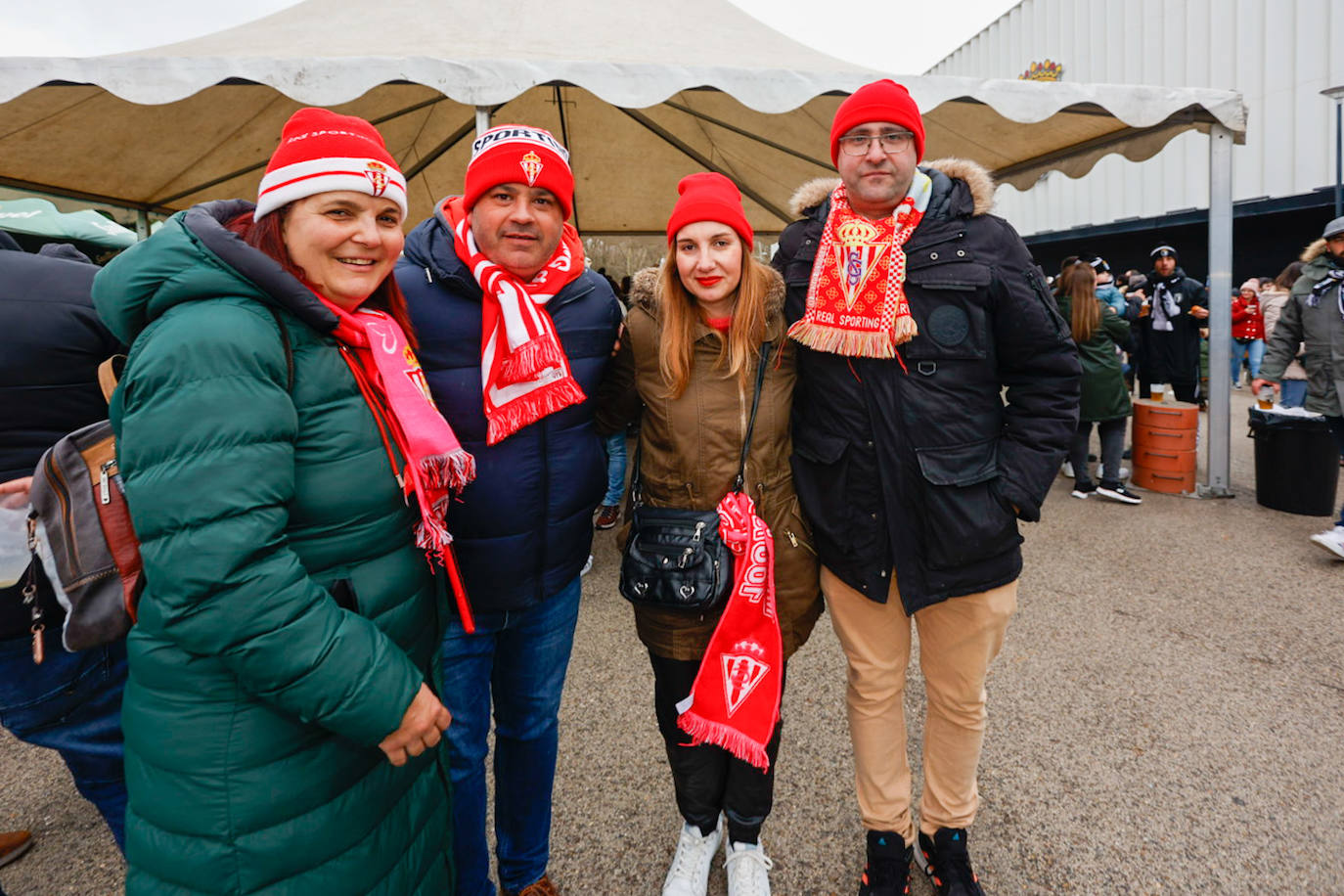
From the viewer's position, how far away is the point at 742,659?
184 cm

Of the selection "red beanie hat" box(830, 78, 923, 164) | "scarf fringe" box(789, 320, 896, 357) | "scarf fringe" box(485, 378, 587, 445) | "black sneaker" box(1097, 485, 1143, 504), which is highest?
"red beanie hat" box(830, 78, 923, 164)

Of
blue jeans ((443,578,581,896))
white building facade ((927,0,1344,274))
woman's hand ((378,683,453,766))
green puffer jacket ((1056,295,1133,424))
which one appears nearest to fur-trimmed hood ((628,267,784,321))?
blue jeans ((443,578,581,896))

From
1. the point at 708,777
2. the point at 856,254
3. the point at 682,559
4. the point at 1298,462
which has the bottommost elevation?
the point at 708,777

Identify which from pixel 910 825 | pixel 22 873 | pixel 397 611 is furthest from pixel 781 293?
pixel 22 873

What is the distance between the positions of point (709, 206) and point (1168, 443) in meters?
6.04

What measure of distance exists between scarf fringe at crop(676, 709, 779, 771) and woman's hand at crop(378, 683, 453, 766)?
0.82 m

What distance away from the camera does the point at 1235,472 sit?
21.5ft

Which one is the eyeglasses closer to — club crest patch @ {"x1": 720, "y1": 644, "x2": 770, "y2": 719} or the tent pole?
club crest patch @ {"x1": 720, "y1": 644, "x2": 770, "y2": 719}

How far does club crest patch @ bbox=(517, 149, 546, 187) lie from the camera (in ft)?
5.49

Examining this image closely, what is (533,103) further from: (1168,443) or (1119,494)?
(1168,443)

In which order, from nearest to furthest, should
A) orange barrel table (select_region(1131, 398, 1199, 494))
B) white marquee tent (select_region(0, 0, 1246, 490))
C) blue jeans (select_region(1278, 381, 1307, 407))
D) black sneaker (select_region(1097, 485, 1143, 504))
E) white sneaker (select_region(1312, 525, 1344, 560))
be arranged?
white marquee tent (select_region(0, 0, 1246, 490))
white sneaker (select_region(1312, 525, 1344, 560))
black sneaker (select_region(1097, 485, 1143, 504))
orange barrel table (select_region(1131, 398, 1199, 494))
blue jeans (select_region(1278, 381, 1307, 407))

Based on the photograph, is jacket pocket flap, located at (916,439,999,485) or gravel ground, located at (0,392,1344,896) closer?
jacket pocket flap, located at (916,439,999,485)

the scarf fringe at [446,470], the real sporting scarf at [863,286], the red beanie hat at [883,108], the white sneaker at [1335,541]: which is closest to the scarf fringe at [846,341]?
the real sporting scarf at [863,286]

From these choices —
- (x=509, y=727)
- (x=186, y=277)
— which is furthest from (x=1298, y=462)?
(x=186, y=277)
